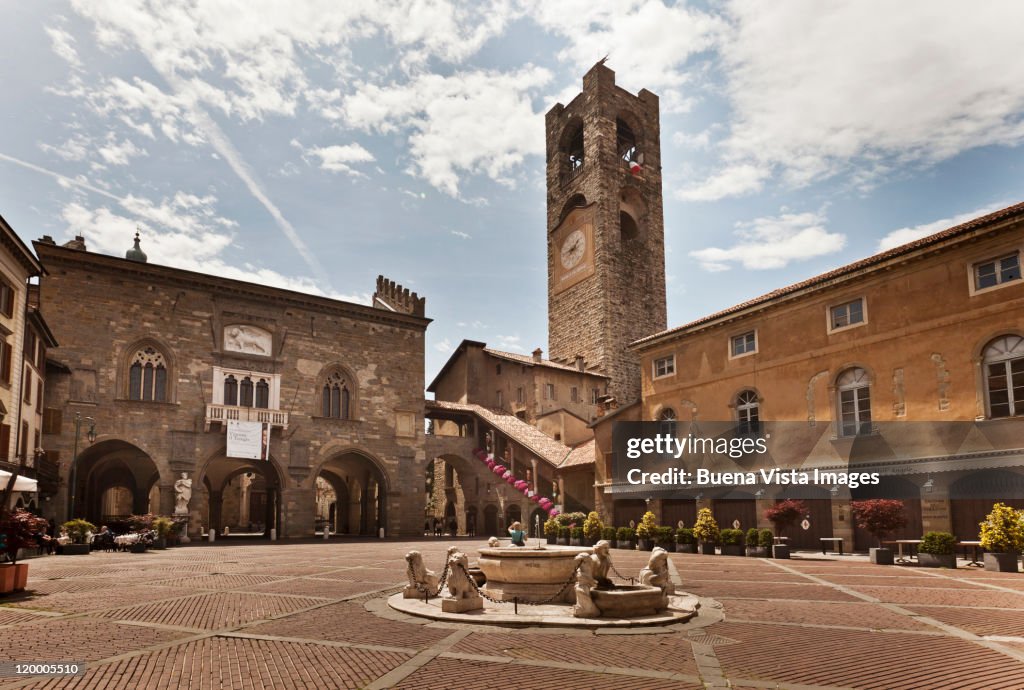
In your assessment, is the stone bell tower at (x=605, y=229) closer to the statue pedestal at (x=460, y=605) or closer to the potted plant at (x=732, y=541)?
the potted plant at (x=732, y=541)

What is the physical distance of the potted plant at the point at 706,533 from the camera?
2523cm

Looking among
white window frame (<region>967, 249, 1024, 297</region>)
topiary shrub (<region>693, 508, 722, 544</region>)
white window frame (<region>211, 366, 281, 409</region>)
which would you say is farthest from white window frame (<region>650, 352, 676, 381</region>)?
white window frame (<region>211, 366, 281, 409</region>)

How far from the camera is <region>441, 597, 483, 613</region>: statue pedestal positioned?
37.0 feet

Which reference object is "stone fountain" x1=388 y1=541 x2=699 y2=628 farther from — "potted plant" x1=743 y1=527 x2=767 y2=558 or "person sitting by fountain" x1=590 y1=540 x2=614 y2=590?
"potted plant" x1=743 y1=527 x2=767 y2=558

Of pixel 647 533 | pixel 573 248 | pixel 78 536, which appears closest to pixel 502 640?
pixel 647 533

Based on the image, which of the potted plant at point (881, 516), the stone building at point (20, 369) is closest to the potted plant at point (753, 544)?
the potted plant at point (881, 516)

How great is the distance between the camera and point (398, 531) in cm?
4025

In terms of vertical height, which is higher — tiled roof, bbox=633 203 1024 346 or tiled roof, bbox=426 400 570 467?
tiled roof, bbox=633 203 1024 346

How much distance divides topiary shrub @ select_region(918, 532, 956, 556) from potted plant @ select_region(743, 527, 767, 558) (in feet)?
17.7

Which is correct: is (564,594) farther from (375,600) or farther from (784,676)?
(784,676)

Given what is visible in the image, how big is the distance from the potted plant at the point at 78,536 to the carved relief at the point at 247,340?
457 inches

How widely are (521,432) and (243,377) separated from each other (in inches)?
601

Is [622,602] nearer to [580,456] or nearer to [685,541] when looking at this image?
[685,541]

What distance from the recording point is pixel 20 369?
83.8 ft
